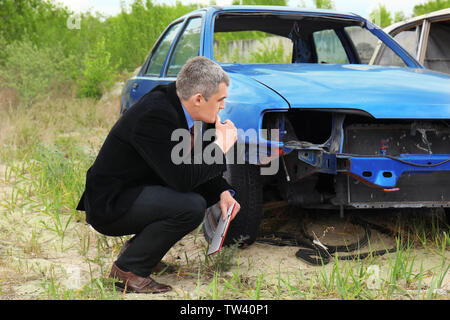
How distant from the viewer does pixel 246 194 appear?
2986 mm

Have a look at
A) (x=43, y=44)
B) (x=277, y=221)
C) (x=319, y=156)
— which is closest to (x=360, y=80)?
(x=319, y=156)

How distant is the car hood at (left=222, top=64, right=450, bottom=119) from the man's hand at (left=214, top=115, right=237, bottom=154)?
0.37m

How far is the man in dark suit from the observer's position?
2.42m

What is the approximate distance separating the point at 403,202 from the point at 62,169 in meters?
3.00

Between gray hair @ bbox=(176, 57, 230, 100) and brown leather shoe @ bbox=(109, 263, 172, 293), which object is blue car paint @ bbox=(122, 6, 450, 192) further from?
brown leather shoe @ bbox=(109, 263, 172, 293)

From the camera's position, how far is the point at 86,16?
1264cm

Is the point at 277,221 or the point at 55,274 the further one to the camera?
the point at 277,221

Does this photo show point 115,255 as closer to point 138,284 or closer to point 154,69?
point 138,284

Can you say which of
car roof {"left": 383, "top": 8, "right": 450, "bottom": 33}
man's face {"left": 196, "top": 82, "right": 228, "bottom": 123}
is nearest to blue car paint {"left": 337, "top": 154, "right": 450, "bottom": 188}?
man's face {"left": 196, "top": 82, "right": 228, "bottom": 123}

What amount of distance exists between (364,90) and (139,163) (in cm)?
131

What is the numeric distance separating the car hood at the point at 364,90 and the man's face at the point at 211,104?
17.9 inches

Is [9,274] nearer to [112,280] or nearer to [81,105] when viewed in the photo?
[112,280]

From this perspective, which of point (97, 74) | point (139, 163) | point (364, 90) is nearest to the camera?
point (139, 163)

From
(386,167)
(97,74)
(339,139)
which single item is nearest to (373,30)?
(339,139)
